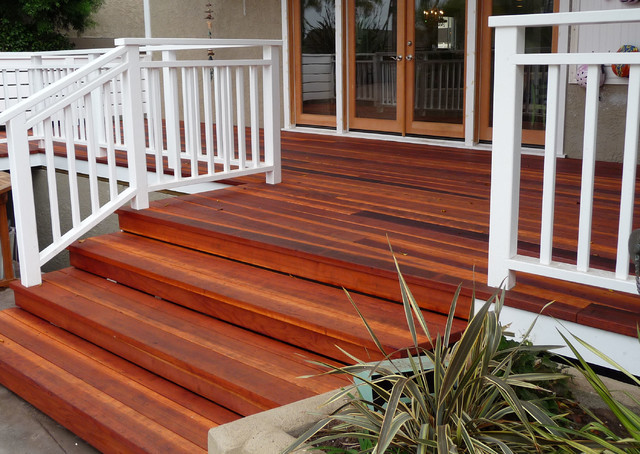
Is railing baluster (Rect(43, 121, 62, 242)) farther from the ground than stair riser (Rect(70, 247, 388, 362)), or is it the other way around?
railing baluster (Rect(43, 121, 62, 242))

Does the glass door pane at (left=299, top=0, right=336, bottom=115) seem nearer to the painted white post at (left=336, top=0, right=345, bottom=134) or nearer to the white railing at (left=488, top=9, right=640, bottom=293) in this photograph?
the painted white post at (left=336, top=0, right=345, bottom=134)

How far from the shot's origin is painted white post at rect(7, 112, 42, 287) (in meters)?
3.74

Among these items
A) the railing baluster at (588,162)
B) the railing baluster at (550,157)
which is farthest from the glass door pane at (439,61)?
the railing baluster at (588,162)

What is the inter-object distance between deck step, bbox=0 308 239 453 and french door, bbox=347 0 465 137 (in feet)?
15.0

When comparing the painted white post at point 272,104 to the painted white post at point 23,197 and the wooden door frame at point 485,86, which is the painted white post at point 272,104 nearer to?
the painted white post at point 23,197

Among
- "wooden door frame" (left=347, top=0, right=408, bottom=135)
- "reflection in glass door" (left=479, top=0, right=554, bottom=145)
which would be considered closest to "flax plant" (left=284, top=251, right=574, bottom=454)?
"reflection in glass door" (left=479, top=0, right=554, bottom=145)

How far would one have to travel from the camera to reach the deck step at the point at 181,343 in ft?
8.90

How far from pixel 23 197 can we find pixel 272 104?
182cm

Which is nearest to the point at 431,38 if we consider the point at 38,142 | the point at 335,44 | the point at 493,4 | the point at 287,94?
the point at 493,4

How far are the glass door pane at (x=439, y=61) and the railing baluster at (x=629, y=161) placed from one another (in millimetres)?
4583

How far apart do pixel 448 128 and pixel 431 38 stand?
90 cm

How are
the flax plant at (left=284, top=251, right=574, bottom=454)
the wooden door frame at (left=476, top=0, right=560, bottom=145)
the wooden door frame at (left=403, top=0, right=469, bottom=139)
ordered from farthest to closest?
1. the wooden door frame at (left=403, top=0, right=469, bottom=139)
2. the wooden door frame at (left=476, top=0, right=560, bottom=145)
3. the flax plant at (left=284, top=251, right=574, bottom=454)

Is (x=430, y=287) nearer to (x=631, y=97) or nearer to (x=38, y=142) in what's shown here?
(x=631, y=97)

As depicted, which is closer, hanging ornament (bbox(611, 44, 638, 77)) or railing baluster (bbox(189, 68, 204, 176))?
railing baluster (bbox(189, 68, 204, 176))
